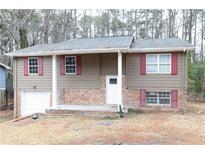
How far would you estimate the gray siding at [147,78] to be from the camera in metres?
14.6

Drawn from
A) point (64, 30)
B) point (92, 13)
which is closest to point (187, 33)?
point (92, 13)

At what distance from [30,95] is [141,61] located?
7.23 meters

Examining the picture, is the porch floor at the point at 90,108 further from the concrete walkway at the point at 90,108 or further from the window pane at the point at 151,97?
the window pane at the point at 151,97

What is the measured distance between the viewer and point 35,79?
659 inches

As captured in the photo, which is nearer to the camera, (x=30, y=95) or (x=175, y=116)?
(x=175, y=116)

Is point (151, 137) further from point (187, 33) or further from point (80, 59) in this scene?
point (187, 33)

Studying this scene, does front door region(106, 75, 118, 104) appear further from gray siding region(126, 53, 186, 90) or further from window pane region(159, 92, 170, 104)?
window pane region(159, 92, 170, 104)

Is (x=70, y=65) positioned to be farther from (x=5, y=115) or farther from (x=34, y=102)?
(x=5, y=115)

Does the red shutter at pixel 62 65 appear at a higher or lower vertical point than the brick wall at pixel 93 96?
higher

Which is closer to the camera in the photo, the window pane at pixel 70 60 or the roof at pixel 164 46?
the roof at pixel 164 46

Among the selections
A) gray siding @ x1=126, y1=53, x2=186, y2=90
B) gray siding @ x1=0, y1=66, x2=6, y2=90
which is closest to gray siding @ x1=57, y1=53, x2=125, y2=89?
gray siding @ x1=126, y1=53, x2=186, y2=90

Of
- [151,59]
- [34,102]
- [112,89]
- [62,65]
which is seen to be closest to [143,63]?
[151,59]

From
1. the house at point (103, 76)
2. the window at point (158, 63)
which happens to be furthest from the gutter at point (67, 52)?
the window at point (158, 63)

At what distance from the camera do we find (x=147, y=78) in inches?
593
